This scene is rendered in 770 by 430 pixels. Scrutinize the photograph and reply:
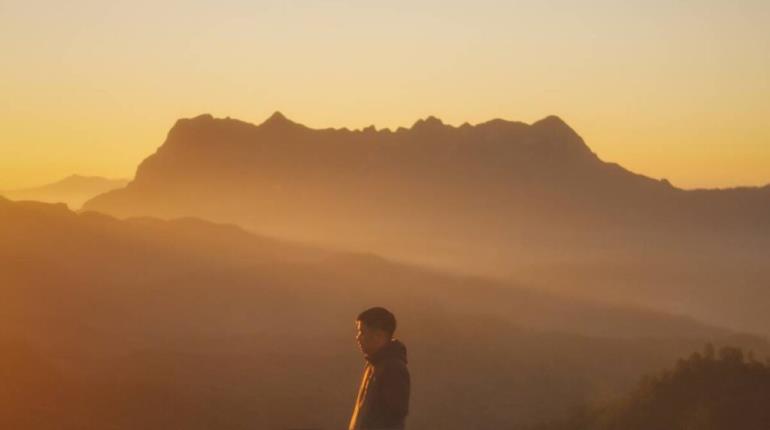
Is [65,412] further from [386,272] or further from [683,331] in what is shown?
[386,272]

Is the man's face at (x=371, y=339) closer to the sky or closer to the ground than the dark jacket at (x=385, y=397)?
closer to the sky

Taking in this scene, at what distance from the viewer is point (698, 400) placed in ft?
95.3

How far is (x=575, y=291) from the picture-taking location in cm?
19000

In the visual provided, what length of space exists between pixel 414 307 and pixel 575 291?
235 feet

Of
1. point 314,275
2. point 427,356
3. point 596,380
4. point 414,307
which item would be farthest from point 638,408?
point 314,275

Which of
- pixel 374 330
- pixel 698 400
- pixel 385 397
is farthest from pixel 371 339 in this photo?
pixel 698 400

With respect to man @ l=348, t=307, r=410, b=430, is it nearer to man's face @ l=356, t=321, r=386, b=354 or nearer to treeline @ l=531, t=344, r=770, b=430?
man's face @ l=356, t=321, r=386, b=354

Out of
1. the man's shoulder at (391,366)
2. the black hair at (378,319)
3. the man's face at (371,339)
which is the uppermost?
the black hair at (378,319)

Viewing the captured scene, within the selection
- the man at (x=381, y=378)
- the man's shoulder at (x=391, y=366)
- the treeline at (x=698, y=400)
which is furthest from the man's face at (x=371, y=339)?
the treeline at (x=698, y=400)

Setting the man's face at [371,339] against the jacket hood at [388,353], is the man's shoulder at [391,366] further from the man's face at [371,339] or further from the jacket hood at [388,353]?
the man's face at [371,339]

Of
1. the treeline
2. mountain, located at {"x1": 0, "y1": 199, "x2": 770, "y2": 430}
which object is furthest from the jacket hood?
mountain, located at {"x1": 0, "y1": 199, "x2": 770, "y2": 430}

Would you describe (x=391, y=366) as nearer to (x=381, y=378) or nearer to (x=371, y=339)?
(x=381, y=378)

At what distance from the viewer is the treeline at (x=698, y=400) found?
2581 cm

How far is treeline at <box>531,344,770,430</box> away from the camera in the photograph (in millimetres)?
25812
